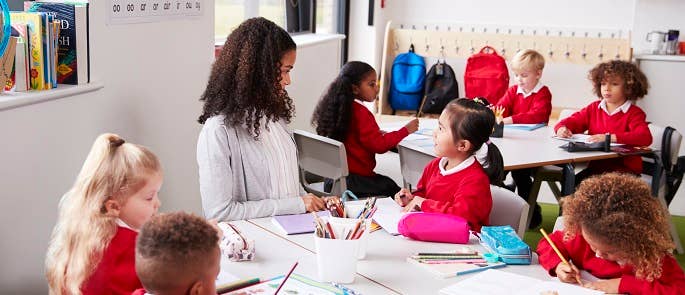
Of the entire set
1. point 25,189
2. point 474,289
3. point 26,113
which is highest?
point 26,113

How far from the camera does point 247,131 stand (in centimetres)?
244

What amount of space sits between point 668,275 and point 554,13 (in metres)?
5.25

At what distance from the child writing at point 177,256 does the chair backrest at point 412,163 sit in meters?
2.19

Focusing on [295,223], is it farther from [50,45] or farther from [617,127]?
[617,127]

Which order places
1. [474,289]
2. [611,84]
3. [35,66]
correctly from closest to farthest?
[474,289]
[35,66]
[611,84]

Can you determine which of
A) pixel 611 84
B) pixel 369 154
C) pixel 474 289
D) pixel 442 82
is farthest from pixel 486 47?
pixel 474 289

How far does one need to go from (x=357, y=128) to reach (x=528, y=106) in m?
1.47

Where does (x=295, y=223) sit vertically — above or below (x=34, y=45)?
below

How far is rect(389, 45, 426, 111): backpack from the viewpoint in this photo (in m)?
6.66

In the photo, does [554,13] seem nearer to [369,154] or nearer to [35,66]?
[369,154]

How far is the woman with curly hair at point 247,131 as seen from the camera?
2316mm

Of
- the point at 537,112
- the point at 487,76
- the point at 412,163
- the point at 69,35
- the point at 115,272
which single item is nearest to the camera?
the point at 115,272

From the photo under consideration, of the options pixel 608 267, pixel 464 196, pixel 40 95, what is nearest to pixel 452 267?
pixel 608 267

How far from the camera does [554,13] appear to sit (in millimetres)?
6656
